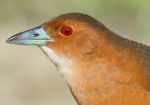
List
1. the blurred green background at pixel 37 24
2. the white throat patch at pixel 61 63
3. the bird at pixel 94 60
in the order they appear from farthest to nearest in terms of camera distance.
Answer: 1. the blurred green background at pixel 37 24
2. the white throat patch at pixel 61 63
3. the bird at pixel 94 60

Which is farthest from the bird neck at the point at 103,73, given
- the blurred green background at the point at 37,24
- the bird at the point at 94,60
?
the blurred green background at the point at 37,24

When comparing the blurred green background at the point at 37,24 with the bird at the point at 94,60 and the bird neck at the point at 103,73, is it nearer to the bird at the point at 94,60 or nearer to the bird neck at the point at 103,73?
the bird at the point at 94,60

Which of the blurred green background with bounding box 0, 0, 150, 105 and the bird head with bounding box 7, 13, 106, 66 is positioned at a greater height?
the bird head with bounding box 7, 13, 106, 66

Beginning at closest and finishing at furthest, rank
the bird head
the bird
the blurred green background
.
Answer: the bird, the bird head, the blurred green background

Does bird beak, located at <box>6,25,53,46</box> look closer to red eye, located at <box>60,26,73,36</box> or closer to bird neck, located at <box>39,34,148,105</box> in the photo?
red eye, located at <box>60,26,73,36</box>

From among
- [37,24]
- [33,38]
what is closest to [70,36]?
[33,38]

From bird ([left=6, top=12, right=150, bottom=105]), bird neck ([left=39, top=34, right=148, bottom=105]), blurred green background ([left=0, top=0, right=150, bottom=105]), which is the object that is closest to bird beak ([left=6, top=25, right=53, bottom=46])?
bird ([left=6, top=12, right=150, bottom=105])
